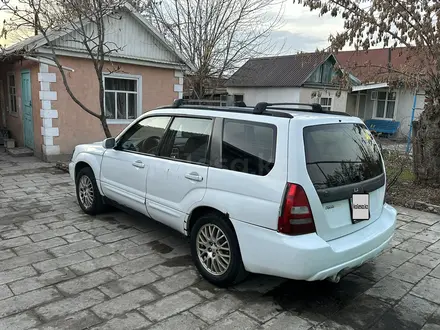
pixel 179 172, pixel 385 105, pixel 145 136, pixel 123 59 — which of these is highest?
pixel 123 59

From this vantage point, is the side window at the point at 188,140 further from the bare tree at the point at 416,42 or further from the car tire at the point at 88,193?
the bare tree at the point at 416,42

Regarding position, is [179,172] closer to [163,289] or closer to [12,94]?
[163,289]

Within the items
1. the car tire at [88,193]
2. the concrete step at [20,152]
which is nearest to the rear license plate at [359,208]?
the car tire at [88,193]

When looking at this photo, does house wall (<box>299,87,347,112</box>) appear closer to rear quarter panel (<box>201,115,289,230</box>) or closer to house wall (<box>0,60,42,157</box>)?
house wall (<box>0,60,42,157</box>)

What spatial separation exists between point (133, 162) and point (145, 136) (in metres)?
0.35

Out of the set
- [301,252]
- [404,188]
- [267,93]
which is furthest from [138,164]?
[267,93]

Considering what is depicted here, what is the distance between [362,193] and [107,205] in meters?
3.61

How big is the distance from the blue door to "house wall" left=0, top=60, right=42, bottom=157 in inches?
9.6

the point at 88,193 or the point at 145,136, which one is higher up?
the point at 145,136

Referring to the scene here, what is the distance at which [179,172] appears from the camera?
11.8 feet

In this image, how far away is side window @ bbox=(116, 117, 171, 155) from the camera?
4.05m

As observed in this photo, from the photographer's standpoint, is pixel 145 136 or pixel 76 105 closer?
pixel 145 136

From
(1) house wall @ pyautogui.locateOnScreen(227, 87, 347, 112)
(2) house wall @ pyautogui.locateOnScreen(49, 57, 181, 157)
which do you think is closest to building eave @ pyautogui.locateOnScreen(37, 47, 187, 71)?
(2) house wall @ pyautogui.locateOnScreen(49, 57, 181, 157)

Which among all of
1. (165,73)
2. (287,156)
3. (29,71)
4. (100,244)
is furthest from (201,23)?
(287,156)
